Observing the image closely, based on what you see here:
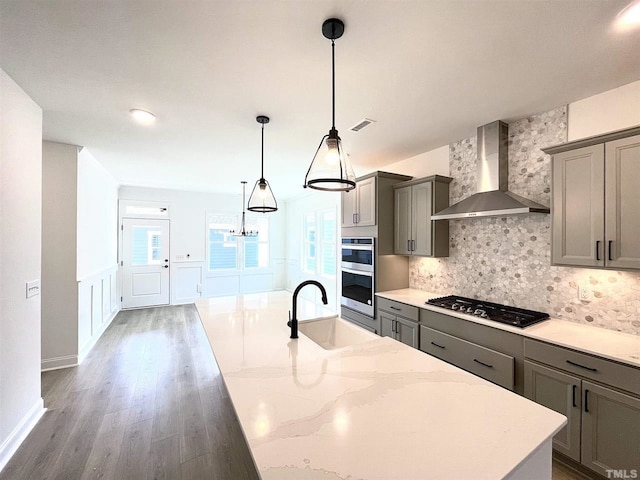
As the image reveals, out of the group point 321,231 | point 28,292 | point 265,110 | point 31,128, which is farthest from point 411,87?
point 321,231

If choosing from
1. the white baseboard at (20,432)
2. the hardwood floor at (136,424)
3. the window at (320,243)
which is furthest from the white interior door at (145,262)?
the white baseboard at (20,432)

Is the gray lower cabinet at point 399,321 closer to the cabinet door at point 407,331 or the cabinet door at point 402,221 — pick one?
the cabinet door at point 407,331

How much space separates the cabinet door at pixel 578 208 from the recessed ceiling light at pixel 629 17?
71cm

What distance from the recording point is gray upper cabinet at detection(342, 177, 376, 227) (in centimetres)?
348

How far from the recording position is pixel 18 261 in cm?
210

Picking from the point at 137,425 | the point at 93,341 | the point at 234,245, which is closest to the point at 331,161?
the point at 137,425

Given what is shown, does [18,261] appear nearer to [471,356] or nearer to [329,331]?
[329,331]

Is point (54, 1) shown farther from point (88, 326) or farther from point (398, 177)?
point (88, 326)

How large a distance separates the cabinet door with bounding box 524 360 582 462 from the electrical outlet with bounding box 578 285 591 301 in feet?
2.43

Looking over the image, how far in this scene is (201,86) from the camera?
2.05m

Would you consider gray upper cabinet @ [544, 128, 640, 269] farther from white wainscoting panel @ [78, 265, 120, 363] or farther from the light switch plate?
white wainscoting panel @ [78, 265, 120, 363]

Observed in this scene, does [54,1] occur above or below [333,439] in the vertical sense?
above

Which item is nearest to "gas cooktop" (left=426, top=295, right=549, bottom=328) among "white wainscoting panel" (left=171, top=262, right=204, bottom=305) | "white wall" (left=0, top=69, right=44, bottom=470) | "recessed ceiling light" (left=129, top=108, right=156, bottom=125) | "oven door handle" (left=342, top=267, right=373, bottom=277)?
"oven door handle" (left=342, top=267, right=373, bottom=277)

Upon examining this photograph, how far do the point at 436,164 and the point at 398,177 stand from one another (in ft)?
1.57
